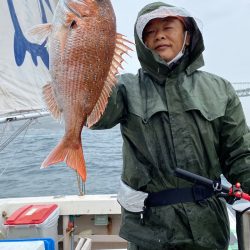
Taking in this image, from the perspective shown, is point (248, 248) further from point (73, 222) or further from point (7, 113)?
point (7, 113)

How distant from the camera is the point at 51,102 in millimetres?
1777

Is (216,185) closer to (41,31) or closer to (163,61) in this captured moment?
(163,61)

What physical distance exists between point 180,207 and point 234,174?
0.40 meters

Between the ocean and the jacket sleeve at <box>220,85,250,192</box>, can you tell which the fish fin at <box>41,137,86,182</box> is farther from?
the ocean

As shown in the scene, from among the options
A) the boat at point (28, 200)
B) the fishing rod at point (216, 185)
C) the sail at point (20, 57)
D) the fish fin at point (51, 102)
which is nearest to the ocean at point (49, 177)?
the sail at point (20, 57)

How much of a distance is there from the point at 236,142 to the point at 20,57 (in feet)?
10.2

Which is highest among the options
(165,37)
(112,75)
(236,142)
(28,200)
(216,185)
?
(165,37)

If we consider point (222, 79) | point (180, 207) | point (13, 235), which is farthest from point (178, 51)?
point (13, 235)

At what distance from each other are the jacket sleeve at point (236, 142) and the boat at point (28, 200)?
1.82 meters

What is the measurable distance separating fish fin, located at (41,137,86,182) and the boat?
94.9 inches

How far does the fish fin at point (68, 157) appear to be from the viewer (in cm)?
174

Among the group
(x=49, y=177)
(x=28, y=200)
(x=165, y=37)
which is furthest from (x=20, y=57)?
(x=49, y=177)

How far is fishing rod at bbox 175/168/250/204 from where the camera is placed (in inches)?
84.7

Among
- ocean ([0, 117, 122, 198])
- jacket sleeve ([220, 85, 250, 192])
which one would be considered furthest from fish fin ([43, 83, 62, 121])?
ocean ([0, 117, 122, 198])
